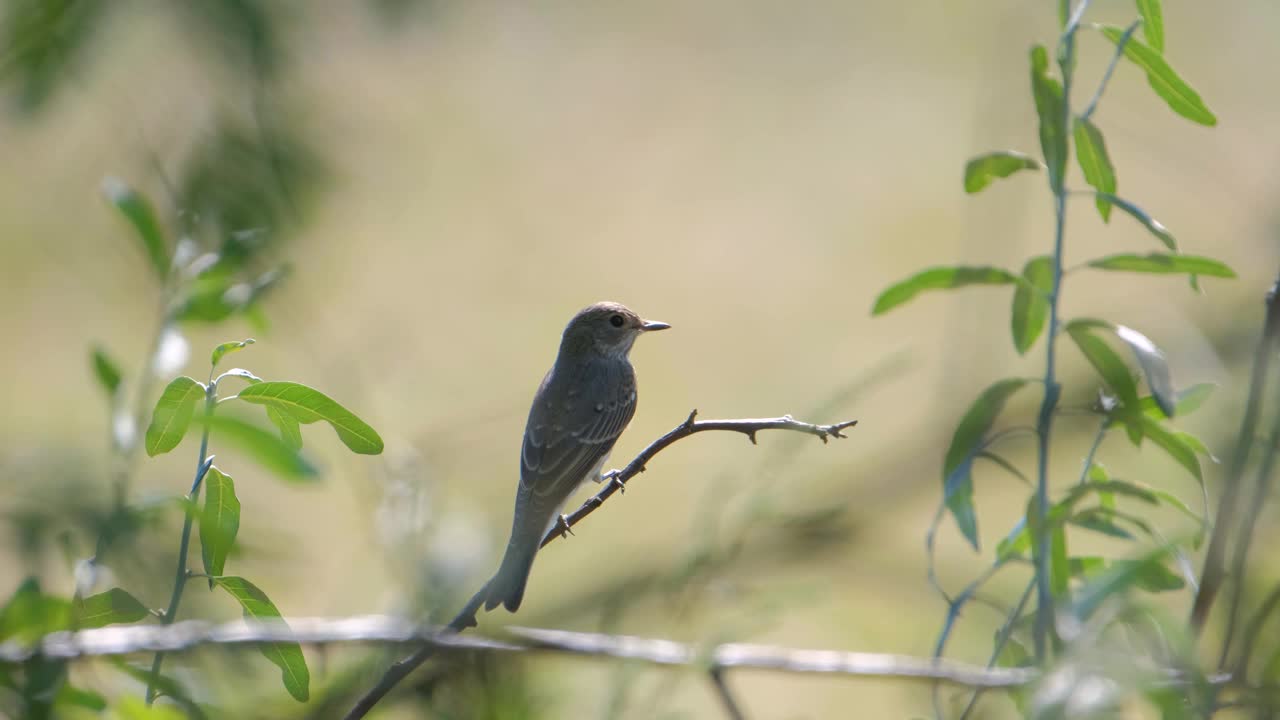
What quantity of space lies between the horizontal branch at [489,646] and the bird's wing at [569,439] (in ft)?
9.85

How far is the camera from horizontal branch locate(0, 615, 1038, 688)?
22.3 inches

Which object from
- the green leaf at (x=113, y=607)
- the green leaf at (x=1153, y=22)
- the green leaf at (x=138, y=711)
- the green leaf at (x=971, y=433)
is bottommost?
the green leaf at (x=113, y=607)

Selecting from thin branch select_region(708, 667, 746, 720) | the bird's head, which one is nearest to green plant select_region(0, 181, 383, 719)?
thin branch select_region(708, 667, 746, 720)

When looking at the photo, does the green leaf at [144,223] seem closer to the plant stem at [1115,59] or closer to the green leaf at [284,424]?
the green leaf at [284,424]

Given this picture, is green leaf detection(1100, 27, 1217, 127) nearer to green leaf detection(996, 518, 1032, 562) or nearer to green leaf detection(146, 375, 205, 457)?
green leaf detection(996, 518, 1032, 562)

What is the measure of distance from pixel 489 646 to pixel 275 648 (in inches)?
17.7

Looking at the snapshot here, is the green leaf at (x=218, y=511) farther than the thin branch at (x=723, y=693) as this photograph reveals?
Yes

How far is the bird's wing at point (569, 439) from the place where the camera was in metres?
3.73

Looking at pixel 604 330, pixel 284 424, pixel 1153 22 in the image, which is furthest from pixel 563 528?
pixel 604 330

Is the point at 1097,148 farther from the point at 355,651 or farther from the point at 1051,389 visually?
the point at 355,651

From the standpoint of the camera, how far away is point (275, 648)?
3.05 ft

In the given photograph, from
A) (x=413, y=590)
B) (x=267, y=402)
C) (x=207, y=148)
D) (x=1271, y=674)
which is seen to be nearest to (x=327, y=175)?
(x=207, y=148)

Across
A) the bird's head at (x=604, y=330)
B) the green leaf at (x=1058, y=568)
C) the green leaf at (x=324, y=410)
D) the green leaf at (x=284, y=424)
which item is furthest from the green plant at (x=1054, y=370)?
the bird's head at (x=604, y=330)

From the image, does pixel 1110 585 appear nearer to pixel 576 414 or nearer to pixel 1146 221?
pixel 1146 221
